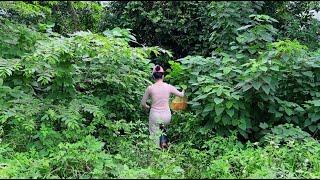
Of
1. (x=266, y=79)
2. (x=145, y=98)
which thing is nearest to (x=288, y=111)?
(x=266, y=79)

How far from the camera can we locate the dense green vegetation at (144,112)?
4.43 metres

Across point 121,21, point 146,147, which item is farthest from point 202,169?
point 121,21

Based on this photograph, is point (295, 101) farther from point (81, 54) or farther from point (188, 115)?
point (81, 54)

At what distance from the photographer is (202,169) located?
457 centimetres

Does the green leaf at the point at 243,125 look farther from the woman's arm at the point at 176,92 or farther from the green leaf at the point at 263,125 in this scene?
the woman's arm at the point at 176,92

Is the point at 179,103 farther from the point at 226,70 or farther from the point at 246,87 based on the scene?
the point at 246,87

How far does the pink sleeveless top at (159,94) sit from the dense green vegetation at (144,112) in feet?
0.84

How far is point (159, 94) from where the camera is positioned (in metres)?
6.12

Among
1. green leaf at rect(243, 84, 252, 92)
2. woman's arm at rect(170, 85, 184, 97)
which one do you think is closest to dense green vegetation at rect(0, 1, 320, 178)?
green leaf at rect(243, 84, 252, 92)

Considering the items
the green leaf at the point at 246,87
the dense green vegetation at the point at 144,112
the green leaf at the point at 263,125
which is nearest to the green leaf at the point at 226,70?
the dense green vegetation at the point at 144,112

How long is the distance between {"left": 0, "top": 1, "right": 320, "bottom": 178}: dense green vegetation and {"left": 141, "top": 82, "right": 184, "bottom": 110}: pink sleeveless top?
26 cm

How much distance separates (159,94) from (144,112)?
0.71 metres

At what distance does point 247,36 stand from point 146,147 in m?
2.55

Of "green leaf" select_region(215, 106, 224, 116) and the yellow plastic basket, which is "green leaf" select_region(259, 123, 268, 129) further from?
the yellow plastic basket
